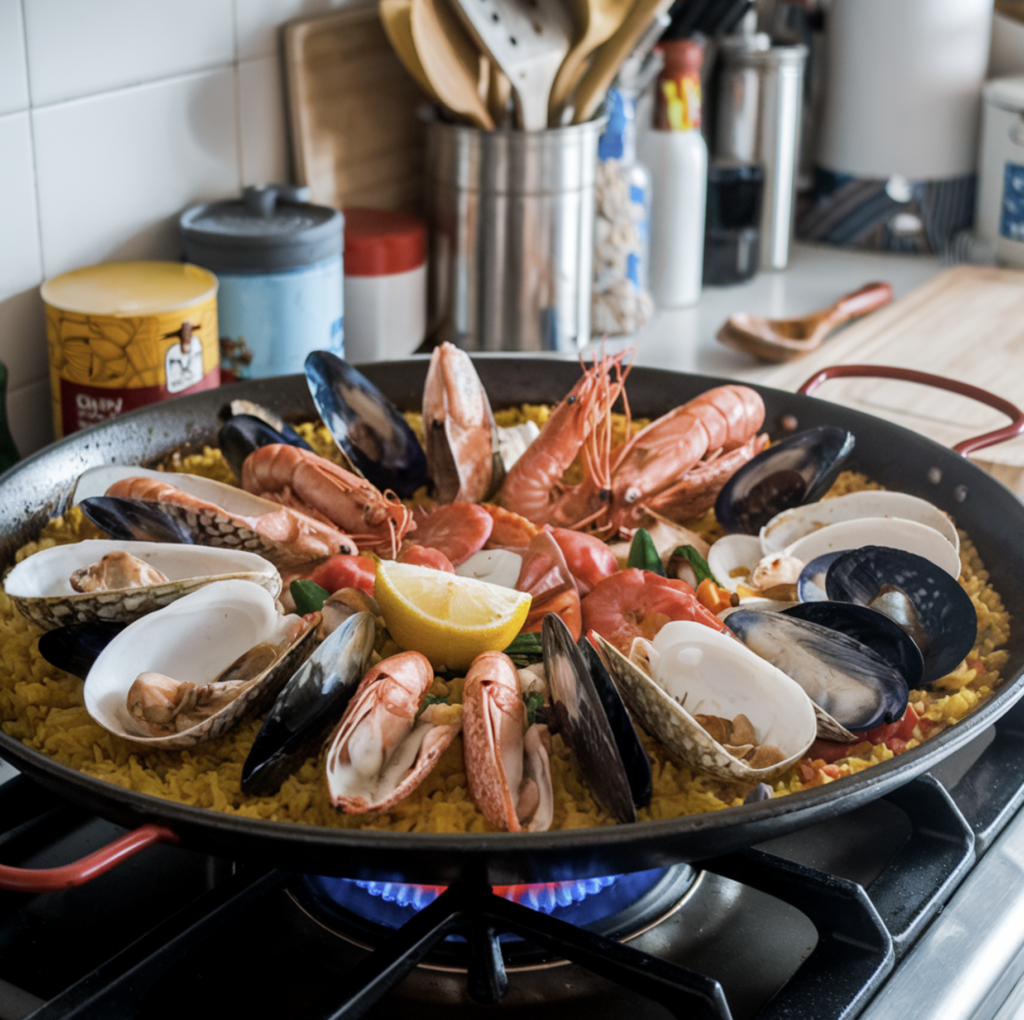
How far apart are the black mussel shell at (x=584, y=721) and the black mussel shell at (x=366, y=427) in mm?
408

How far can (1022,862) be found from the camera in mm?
886

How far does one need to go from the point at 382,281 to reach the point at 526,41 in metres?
0.33

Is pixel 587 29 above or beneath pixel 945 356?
above

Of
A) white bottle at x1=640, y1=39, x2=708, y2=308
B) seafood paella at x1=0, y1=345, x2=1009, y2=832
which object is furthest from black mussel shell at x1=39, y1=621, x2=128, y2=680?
white bottle at x1=640, y1=39, x2=708, y2=308

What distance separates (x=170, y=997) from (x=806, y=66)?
1999 mm

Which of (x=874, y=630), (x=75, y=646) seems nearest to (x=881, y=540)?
(x=874, y=630)

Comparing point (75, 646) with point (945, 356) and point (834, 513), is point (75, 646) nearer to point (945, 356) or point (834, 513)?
→ point (834, 513)

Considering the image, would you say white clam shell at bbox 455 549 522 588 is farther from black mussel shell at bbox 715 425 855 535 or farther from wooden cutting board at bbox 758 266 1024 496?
wooden cutting board at bbox 758 266 1024 496

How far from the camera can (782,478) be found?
3.71ft

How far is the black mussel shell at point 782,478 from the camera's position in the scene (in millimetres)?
1118

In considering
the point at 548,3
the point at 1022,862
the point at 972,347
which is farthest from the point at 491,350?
the point at 1022,862

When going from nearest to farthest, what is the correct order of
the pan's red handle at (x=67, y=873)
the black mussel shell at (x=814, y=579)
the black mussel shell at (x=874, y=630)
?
the pan's red handle at (x=67, y=873) < the black mussel shell at (x=874, y=630) < the black mussel shell at (x=814, y=579)

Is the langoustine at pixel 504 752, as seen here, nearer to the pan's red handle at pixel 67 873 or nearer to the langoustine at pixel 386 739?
the langoustine at pixel 386 739

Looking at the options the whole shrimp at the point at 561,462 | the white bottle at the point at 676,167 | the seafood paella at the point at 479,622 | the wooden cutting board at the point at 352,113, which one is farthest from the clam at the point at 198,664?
the white bottle at the point at 676,167
